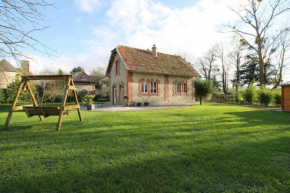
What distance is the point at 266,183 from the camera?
2529 mm

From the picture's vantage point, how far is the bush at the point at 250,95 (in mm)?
17906

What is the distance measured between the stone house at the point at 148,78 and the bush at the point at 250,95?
18.5 ft

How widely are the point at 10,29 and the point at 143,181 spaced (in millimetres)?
3312

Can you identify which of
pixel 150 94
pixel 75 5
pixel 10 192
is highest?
pixel 75 5

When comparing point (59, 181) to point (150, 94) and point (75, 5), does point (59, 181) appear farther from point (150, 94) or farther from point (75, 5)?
point (150, 94)

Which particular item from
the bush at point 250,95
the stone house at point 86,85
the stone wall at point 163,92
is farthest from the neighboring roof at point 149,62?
the stone house at point 86,85

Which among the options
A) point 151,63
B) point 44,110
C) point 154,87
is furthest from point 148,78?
point 44,110

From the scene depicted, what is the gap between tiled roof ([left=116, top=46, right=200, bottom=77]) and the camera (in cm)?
1720

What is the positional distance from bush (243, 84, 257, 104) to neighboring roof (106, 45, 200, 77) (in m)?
5.66

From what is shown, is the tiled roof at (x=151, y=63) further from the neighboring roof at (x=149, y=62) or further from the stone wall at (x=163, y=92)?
the stone wall at (x=163, y=92)

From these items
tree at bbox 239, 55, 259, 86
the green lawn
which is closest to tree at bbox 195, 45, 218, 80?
tree at bbox 239, 55, 259, 86

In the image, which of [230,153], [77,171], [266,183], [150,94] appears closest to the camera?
[266,183]

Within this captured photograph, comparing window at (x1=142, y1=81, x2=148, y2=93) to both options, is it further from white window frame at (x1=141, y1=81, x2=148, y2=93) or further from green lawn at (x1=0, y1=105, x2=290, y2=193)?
green lawn at (x1=0, y1=105, x2=290, y2=193)

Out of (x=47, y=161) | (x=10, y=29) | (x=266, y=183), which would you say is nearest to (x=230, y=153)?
(x=266, y=183)
